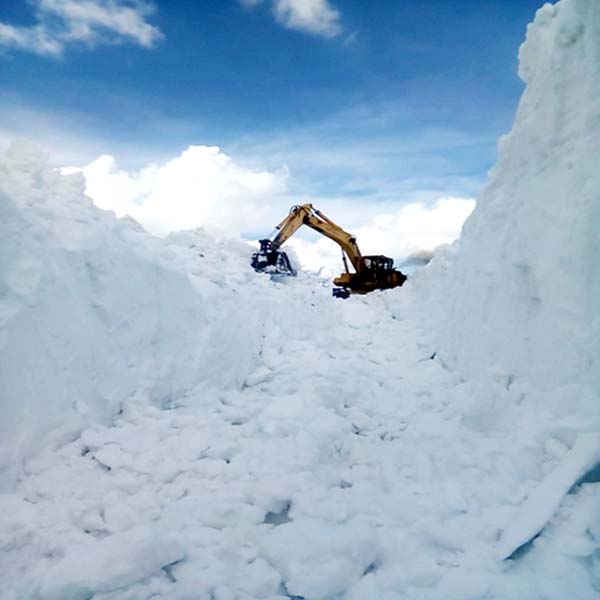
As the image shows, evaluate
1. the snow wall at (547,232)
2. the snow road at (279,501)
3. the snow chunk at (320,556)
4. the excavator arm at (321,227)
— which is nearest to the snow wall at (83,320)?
the snow road at (279,501)

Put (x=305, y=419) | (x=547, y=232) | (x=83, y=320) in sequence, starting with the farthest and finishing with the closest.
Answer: (x=305, y=419)
(x=83, y=320)
(x=547, y=232)

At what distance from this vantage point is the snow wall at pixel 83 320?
4317mm

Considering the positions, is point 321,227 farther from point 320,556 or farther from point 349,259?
point 320,556

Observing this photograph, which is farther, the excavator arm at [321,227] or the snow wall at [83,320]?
the excavator arm at [321,227]

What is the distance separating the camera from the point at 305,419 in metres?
5.36

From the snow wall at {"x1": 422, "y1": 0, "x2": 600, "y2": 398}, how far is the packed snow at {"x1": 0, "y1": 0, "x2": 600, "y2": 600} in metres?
0.03

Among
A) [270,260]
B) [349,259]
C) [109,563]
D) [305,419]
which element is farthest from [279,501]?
[349,259]

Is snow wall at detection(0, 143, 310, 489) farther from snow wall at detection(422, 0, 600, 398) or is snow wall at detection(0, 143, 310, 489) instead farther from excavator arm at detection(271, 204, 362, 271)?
excavator arm at detection(271, 204, 362, 271)

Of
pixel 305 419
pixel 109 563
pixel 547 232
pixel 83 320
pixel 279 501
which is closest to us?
pixel 109 563

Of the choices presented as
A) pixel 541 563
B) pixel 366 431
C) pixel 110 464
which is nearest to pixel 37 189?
pixel 110 464

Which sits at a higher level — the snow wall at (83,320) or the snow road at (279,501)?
the snow wall at (83,320)

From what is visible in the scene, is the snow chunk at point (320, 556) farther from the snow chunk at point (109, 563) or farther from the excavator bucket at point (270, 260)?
the excavator bucket at point (270, 260)

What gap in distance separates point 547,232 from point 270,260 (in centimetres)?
1183

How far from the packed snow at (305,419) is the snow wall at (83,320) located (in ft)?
0.08
